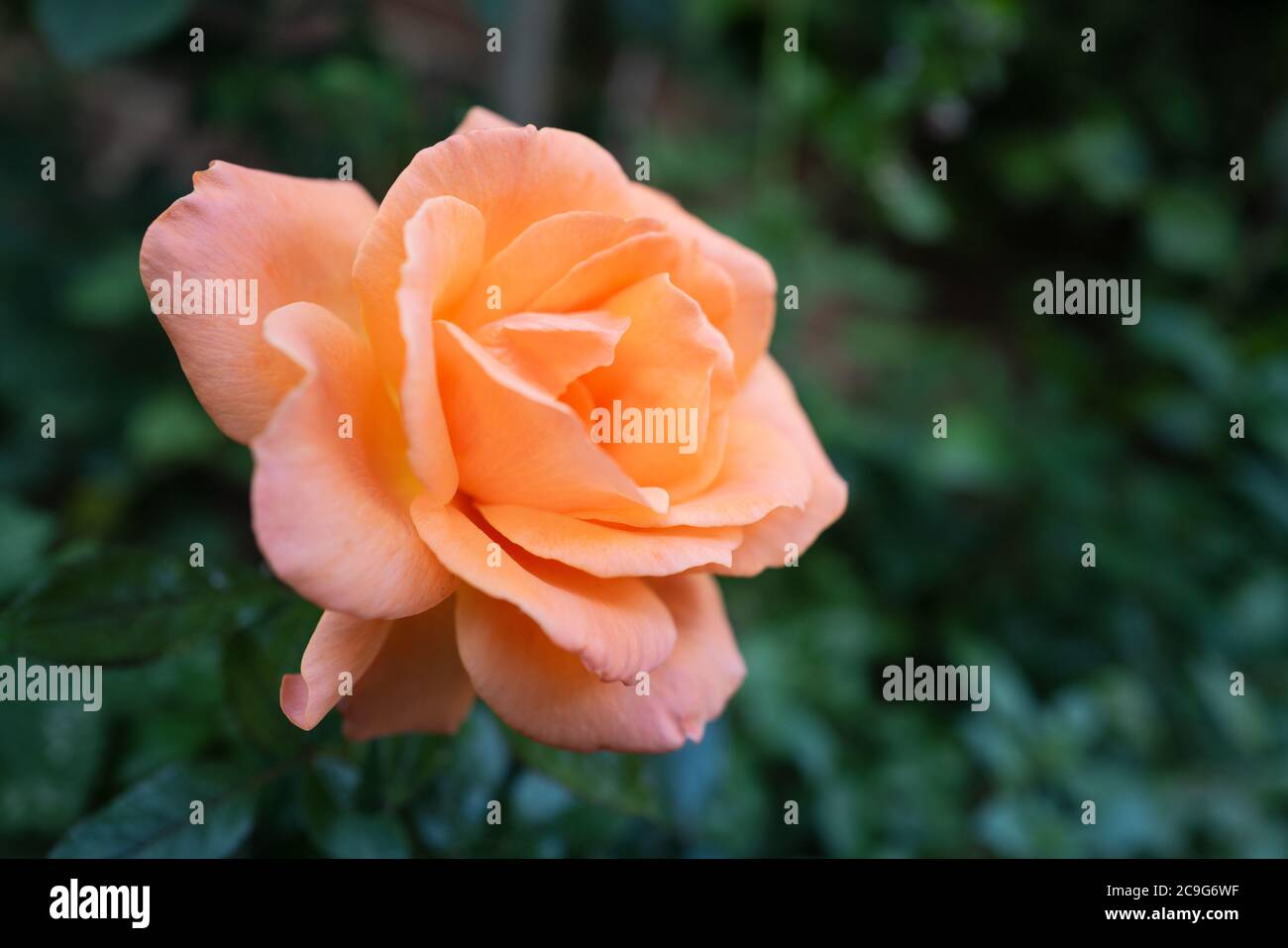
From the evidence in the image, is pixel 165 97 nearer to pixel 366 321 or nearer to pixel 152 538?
pixel 152 538

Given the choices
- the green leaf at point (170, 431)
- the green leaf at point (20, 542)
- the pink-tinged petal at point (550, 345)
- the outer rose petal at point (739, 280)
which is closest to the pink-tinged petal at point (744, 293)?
the outer rose petal at point (739, 280)

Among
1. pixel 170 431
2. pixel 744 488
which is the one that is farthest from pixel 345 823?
pixel 170 431

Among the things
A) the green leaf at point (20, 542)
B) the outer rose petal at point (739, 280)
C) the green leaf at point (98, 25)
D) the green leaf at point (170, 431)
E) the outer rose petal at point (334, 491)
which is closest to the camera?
the outer rose petal at point (334, 491)

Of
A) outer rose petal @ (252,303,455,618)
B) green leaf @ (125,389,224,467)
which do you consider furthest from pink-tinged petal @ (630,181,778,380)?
green leaf @ (125,389,224,467)

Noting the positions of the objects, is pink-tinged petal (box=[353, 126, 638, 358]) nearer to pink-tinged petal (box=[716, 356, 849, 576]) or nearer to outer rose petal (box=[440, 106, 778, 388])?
outer rose petal (box=[440, 106, 778, 388])

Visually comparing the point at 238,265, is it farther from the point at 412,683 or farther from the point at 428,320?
the point at 412,683

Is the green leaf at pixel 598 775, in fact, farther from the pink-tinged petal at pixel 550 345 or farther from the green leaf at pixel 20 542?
the green leaf at pixel 20 542
